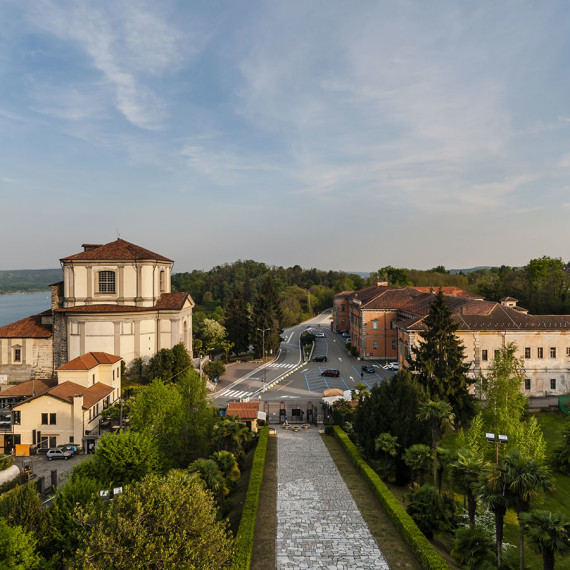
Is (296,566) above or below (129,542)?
below

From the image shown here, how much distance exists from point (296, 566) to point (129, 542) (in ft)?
22.0

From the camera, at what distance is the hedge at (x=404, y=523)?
53.7ft

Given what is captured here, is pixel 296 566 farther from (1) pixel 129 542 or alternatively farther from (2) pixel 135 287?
(2) pixel 135 287

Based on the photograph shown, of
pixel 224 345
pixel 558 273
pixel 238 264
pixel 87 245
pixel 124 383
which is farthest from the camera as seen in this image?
pixel 238 264

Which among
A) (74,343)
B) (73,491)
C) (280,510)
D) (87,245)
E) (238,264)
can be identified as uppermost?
(238,264)

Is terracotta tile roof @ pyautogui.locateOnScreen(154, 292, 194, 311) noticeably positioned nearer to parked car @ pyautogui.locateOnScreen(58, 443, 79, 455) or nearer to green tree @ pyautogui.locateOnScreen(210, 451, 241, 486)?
parked car @ pyautogui.locateOnScreen(58, 443, 79, 455)

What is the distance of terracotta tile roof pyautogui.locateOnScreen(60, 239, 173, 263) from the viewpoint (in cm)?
5084

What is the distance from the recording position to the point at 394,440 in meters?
27.3

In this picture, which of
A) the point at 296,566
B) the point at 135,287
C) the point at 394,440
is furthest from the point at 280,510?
the point at 135,287

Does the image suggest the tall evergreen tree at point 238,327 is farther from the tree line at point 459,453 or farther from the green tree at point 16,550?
the green tree at point 16,550

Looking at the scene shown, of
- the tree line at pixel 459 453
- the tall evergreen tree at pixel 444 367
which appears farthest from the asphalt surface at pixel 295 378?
the tree line at pixel 459 453

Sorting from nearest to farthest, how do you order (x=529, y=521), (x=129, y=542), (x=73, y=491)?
(x=129, y=542), (x=529, y=521), (x=73, y=491)

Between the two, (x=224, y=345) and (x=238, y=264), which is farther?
(x=238, y=264)

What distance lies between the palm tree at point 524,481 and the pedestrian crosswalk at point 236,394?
3486 cm
